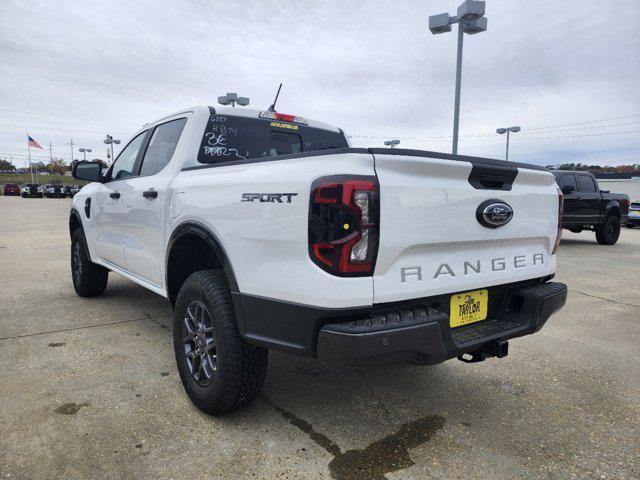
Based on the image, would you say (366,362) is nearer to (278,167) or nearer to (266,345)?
(266,345)

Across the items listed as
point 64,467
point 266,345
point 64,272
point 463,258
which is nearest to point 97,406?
point 64,467

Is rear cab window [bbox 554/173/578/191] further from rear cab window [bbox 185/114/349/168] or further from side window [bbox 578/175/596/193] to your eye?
rear cab window [bbox 185/114/349/168]

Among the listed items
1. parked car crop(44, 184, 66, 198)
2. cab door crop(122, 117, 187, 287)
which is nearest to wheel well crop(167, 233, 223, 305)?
cab door crop(122, 117, 187, 287)

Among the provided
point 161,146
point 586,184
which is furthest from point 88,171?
point 586,184

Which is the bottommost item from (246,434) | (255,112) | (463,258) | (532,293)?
(246,434)

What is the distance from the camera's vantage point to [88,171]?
462 centimetres

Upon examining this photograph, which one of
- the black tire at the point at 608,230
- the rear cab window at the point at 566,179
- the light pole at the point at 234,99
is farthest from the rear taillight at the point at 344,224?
the light pole at the point at 234,99

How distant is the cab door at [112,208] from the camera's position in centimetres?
404

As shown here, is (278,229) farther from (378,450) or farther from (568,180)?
(568,180)

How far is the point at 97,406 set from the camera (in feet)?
8.93

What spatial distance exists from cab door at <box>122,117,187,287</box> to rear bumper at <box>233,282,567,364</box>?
4.03 ft

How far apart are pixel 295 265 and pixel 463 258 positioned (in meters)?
0.88

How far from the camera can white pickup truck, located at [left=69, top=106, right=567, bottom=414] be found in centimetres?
195

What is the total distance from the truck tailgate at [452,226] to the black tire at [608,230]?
10.9m
